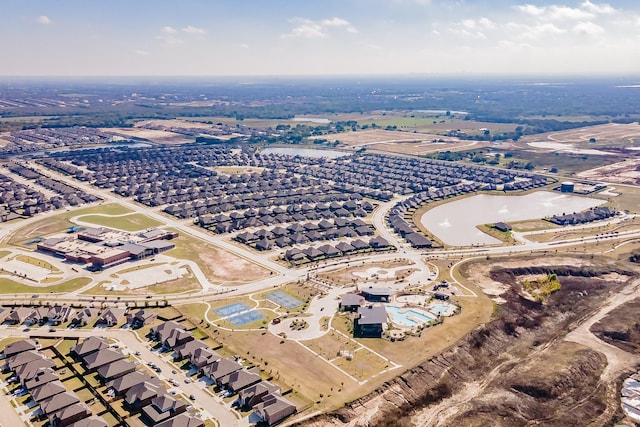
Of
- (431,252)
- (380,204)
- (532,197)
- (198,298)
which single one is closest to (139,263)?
(198,298)

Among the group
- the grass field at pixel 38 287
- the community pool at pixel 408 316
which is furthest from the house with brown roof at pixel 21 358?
the community pool at pixel 408 316

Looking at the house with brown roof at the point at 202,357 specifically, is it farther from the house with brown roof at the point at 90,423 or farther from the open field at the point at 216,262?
the open field at the point at 216,262

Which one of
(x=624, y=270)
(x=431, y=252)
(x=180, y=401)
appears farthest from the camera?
(x=431, y=252)

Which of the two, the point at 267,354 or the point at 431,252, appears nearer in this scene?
the point at 267,354

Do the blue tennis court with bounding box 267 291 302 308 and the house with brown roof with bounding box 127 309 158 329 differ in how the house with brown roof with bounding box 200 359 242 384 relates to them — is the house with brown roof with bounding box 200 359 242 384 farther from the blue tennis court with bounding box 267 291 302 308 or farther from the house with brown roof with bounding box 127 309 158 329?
the blue tennis court with bounding box 267 291 302 308

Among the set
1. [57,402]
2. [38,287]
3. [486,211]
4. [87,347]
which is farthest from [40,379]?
[486,211]

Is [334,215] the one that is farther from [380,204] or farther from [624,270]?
[624,270]
